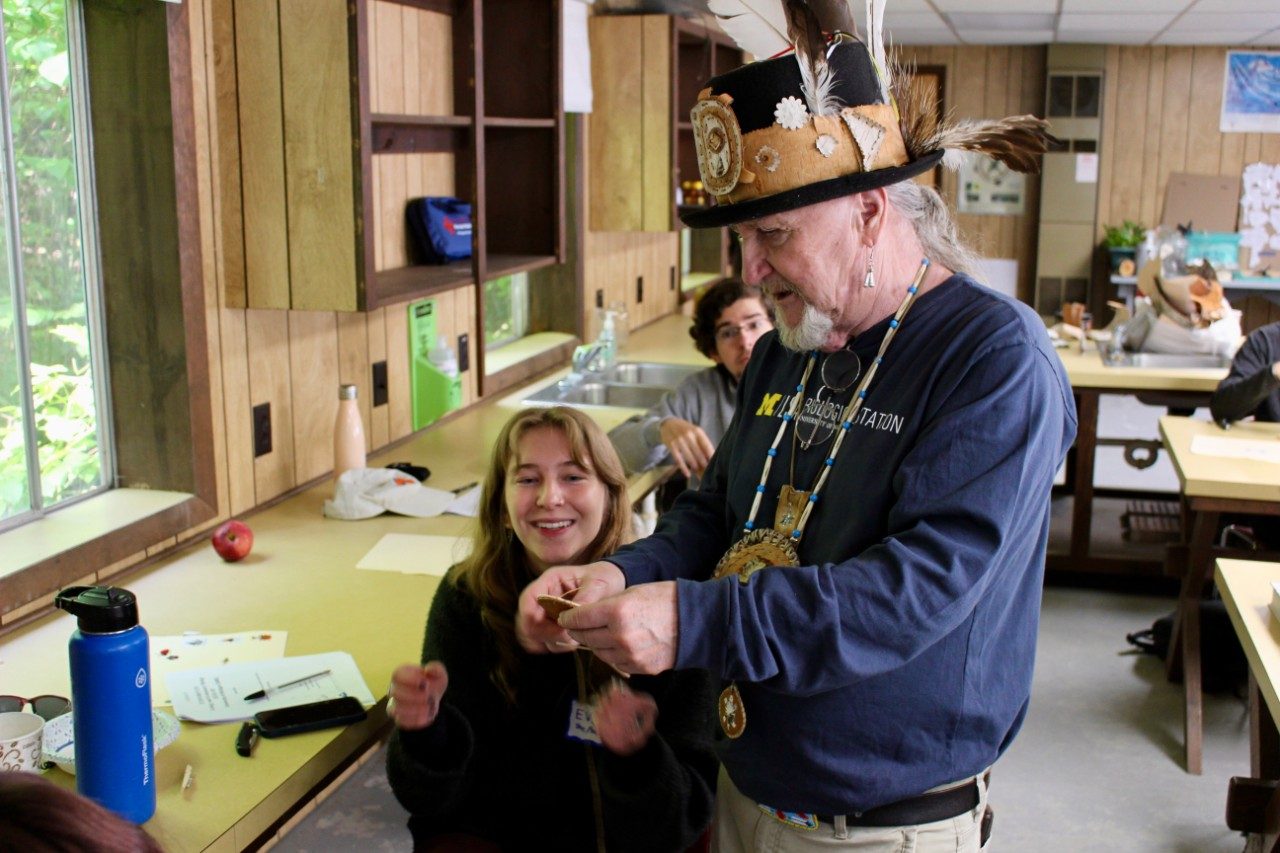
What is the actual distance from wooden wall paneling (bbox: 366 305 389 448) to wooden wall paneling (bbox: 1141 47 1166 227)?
790cm

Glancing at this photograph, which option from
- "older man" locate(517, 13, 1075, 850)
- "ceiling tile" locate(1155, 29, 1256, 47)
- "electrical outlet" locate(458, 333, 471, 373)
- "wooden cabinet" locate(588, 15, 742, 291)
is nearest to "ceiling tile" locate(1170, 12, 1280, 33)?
"ceiling tile" locate(1155, 29, 1256, 47)

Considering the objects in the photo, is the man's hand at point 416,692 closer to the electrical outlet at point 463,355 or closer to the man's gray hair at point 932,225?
the man's gray hair at point 932,225

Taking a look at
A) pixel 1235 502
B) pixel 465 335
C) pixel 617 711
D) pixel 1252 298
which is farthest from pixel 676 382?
pixel 1252 298

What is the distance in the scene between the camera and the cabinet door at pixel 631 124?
15.4 ft

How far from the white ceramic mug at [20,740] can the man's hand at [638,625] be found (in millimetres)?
696

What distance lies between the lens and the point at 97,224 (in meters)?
2.37

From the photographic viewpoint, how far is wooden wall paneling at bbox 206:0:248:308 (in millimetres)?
2484

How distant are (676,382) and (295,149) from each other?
2.20 metres

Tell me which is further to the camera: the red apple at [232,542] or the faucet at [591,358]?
the faucet at [591,358]

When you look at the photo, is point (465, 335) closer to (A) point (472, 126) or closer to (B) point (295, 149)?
(A) point (472, 126)

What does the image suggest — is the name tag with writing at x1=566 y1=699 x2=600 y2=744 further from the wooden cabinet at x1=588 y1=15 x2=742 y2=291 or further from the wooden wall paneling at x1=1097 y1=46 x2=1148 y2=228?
the wooden wall paneling at x1=1097 y1=46 x2=1148 y2=228

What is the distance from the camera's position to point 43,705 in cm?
167

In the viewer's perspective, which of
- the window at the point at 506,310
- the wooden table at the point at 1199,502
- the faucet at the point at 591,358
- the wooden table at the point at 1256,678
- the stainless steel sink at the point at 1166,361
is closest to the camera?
the wooden table at the point at 1256,678

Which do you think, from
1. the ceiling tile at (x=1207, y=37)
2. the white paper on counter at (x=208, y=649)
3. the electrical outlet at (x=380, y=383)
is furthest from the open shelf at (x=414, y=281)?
the ceiling tile at (x=1207, y=37)
